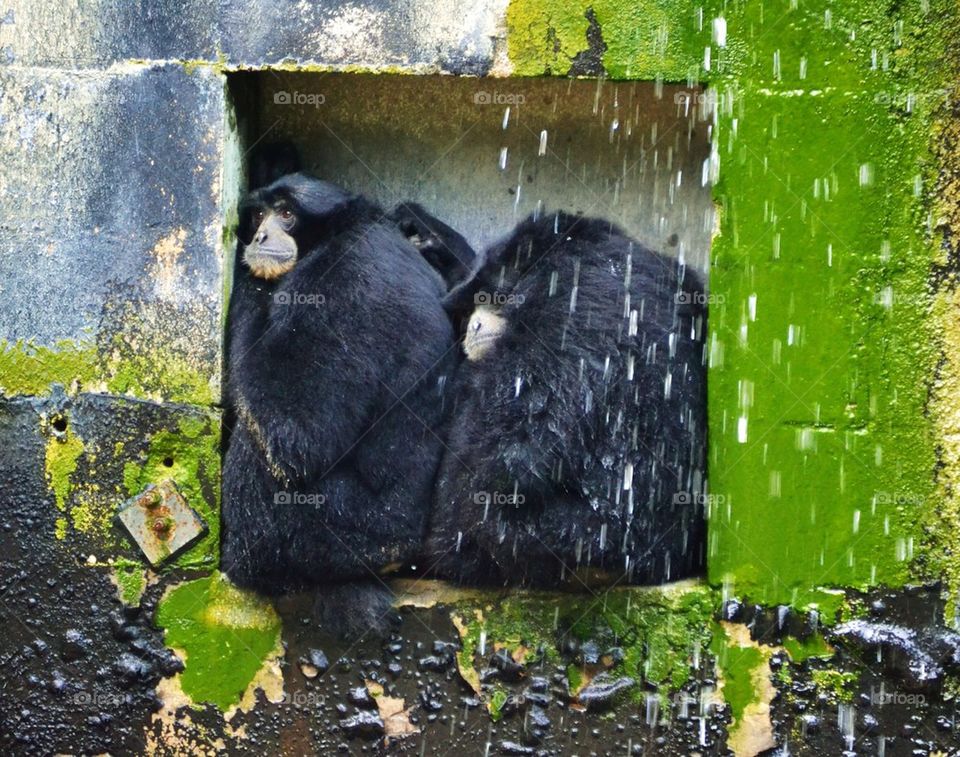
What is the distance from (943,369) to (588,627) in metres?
2.06

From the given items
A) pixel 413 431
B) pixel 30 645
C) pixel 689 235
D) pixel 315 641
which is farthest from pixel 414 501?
pixel 689 235

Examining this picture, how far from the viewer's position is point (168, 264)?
5.95 meters

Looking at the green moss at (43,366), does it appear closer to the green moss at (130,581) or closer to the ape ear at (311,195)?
the green moss at (130,581)

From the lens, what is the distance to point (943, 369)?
224 inches

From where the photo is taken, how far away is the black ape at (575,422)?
219 inches

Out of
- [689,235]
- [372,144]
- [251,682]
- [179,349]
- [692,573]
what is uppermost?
[372,144]

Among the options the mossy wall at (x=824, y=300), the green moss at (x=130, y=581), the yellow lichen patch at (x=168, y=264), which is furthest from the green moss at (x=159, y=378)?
the mossy wall at (x=824, y=300)

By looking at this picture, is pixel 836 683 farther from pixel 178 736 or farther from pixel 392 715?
pixel 178 736

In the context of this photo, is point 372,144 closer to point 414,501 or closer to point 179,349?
point 179,349

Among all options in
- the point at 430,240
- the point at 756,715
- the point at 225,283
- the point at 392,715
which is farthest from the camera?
the point at 430,240

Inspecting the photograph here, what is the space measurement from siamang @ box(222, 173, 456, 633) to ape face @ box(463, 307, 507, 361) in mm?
202

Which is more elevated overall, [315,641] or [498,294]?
[498,294]

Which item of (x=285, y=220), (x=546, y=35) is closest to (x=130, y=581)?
(x=285, y=220)

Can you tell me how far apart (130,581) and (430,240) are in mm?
2337
